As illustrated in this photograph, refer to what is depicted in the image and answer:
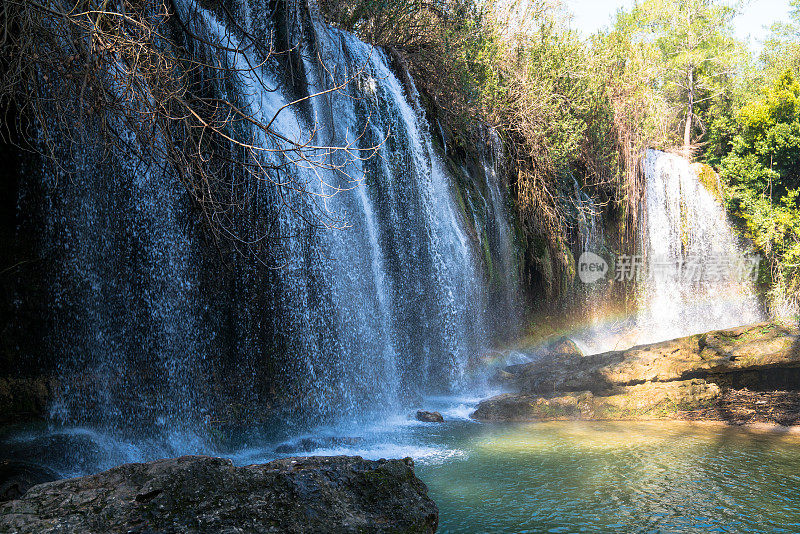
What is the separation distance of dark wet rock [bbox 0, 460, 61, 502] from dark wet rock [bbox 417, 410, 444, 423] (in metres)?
4.18

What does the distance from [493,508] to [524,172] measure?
31.7ft

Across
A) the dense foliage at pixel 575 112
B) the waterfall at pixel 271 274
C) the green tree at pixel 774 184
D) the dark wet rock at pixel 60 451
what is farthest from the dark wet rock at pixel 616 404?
the green tree at pixel 774 184

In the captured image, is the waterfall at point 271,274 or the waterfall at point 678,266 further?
the waterfall at point 678,266

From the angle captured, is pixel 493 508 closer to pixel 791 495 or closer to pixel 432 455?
pixel 432 455

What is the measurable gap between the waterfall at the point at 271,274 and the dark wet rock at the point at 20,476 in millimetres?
1144

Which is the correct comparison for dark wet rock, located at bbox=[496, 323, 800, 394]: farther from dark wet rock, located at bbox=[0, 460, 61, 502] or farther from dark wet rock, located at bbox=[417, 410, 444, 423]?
dark wet rock, located at bbox=[0, 460, 61, 502]

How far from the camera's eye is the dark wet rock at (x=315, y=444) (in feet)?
19.7

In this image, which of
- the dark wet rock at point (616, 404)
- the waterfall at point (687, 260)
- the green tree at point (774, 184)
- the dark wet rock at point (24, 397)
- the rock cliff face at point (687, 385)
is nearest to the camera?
the dark wet rock at point (24, 397)

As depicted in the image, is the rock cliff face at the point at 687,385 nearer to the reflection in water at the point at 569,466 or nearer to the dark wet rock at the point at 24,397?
the reflection in water at the point at 569,466

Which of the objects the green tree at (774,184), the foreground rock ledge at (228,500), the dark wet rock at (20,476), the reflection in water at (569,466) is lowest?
the reflection in water at (569,466)

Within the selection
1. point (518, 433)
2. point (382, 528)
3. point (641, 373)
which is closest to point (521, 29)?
point (641, 373)

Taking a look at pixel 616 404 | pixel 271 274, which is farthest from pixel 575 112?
pixel 271 274

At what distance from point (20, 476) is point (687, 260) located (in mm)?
17569

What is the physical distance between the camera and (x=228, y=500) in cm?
252
